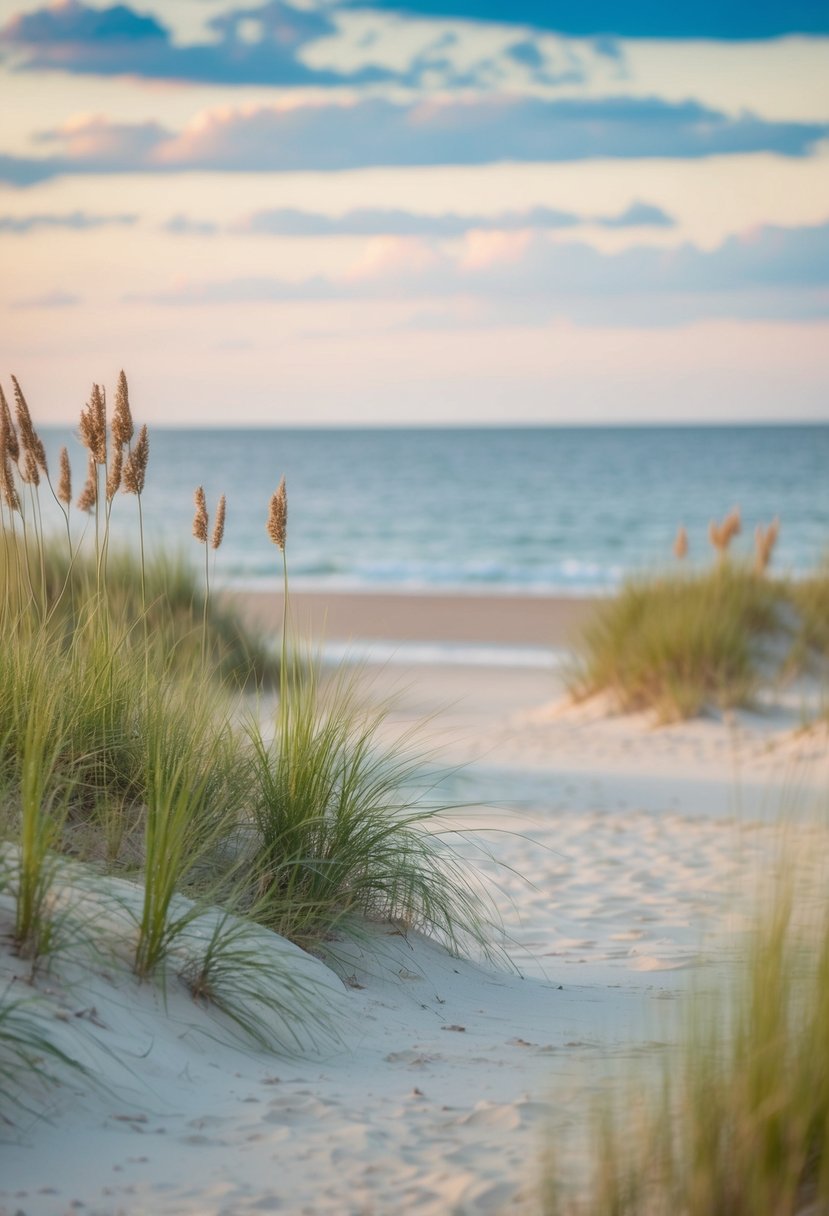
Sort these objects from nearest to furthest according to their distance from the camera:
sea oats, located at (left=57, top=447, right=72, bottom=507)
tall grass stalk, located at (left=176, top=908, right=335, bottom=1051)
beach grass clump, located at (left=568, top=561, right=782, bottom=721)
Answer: tall grass stalk, located at (left=176, top=908, right=335, bottom=1051) < sea oats, located at (left=57, top=447, right=72, bottom=507) < beach grass clump, located at (left=568, top=561, right=782, bottom=721)

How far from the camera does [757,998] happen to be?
240 cm

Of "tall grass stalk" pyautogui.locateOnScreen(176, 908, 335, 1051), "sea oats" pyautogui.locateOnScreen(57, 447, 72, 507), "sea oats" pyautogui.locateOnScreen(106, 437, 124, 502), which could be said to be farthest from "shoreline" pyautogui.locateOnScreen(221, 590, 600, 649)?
"tall grass stalk" pyautogui.locateOnScreen(176, 908, 335, 1051)

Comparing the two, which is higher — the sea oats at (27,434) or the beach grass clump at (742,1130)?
the sea oats at (27,434)

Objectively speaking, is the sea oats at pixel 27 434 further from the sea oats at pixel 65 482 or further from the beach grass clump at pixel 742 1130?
the beach grass clump at pixel 742 1130

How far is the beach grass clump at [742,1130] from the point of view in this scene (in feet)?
7.04

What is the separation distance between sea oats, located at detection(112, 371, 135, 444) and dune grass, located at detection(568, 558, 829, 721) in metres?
7.81

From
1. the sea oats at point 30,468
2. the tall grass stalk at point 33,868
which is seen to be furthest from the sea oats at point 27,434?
the tall grass stalk at point 33,868

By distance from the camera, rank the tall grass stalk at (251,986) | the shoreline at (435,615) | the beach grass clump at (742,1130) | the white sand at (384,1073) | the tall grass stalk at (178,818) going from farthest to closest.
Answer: the shoreline at (435,615), the tall grass stalk at (251,986), the tall grass stalk at (178,818), the white sand at (384,1073), the beach grass clump at (742,1130)

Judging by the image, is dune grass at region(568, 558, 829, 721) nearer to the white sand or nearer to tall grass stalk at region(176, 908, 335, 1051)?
the white sand

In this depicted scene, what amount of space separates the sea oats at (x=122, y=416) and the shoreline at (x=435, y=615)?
11.9m

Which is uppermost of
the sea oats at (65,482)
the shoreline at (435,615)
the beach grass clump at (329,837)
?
the sea oats at (65,482)

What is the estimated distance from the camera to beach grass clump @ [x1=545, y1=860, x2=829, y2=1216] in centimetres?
215

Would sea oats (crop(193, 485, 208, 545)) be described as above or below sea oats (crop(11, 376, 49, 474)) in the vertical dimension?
below

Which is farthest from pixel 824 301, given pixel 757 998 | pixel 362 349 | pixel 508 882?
pixel 757 998
